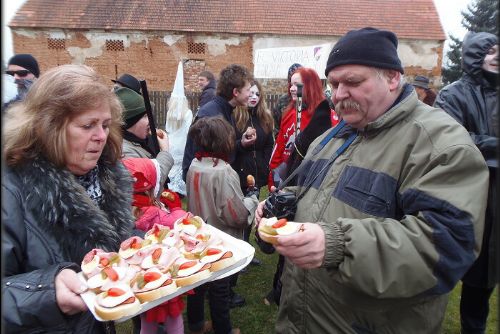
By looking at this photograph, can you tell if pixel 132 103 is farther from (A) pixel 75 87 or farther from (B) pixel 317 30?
(B) pixel 317 30

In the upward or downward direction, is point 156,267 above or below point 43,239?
below

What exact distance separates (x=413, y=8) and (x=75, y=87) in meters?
24.1

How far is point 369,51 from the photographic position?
155cm

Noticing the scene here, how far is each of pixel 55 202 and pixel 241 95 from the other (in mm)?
2977

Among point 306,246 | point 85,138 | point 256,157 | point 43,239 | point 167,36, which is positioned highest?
point 85,138

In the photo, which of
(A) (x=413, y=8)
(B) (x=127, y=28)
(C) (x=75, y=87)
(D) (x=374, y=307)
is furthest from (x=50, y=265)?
(A) (x=413, y=8)

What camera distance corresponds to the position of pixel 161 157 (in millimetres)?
2959

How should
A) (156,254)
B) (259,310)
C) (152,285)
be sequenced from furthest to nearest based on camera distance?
(259,310) < (156,254) < (152,285)

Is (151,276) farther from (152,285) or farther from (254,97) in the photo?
(254,97)

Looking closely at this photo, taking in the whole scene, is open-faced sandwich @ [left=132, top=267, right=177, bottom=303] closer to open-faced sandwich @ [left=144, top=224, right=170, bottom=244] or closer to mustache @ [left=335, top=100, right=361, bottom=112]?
open-faced sandwich @ [left=144, top=224, right=170, bottom=244]

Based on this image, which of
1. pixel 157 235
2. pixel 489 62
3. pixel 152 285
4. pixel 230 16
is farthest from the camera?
pixel 230 16

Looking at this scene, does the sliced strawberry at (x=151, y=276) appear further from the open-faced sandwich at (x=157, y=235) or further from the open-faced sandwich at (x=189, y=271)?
the open-faced sandwich at (x=157, y=235)

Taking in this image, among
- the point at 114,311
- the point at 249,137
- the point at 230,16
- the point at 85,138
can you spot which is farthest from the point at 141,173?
the point at 230,16

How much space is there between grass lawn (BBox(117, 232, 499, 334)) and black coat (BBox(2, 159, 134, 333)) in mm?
2095
